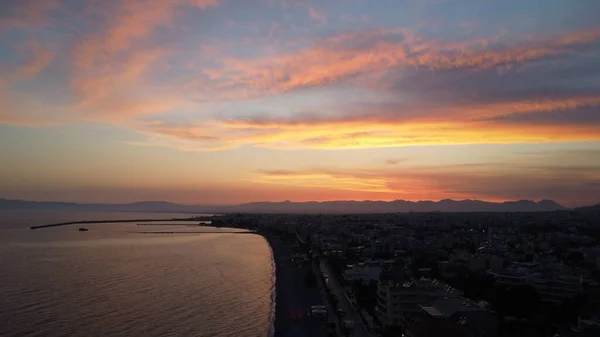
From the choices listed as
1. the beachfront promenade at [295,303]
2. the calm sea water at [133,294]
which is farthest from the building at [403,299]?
the calm sea water at [133,294]

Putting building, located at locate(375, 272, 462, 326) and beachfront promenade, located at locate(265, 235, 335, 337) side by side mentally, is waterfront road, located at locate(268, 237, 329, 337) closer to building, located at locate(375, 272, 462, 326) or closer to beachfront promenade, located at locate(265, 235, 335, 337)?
beachfront promenade, located at locate(265, 235, 335, 337)

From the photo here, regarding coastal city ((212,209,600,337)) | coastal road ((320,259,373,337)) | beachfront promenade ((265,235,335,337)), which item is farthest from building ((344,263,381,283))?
beachfront promenade ((265,235,335,337))

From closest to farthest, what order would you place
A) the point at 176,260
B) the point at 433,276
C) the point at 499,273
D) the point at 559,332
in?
the point at 559,332 → the point at 499,273 → the point at 433,276 → the point at 176,260

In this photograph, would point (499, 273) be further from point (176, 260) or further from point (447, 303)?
point (176, 260)

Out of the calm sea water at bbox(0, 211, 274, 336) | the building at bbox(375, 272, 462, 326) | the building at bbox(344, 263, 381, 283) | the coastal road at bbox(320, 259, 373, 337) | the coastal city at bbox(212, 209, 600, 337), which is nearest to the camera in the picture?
the coastal city at bbox(212, 209, 600, 337)

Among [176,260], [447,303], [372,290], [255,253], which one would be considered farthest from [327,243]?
[447,303]

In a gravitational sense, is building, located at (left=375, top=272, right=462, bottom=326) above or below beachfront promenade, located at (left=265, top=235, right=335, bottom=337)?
above
